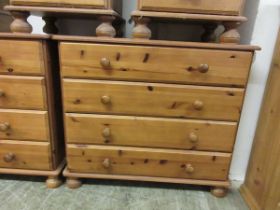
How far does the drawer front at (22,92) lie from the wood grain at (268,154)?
3.41 feet

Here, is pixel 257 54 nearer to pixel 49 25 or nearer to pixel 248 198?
pixel 248 198

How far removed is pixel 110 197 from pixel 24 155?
46cm

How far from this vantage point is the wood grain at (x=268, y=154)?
0.96 meters

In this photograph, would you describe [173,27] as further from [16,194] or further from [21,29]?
[16,194]

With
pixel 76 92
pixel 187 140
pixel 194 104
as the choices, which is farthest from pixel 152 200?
pixel 76 92

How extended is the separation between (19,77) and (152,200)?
2.73ft

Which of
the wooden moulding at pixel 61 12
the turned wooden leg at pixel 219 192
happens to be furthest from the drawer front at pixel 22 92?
the turned wooden leg at pixel 219 192

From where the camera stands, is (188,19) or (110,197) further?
(110,197)

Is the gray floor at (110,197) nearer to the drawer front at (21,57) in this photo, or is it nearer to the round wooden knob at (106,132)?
the round wooden knob at (106,132)

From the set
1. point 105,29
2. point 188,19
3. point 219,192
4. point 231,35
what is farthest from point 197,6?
point 219,192

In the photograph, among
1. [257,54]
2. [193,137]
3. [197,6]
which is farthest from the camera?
[257,54]

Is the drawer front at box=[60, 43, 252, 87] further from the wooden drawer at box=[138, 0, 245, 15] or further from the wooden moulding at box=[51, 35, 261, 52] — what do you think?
the wooden drawer at box=[138, 0, 245, 15]

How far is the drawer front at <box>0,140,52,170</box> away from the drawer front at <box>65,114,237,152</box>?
0.15 metres

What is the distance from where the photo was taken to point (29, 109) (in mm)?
1021
